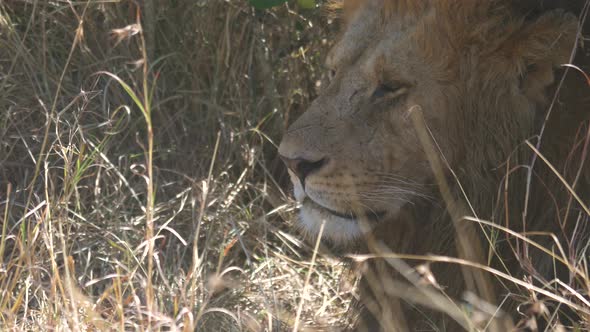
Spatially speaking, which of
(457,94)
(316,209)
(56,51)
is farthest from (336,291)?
(56,51)

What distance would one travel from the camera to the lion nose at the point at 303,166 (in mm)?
2627

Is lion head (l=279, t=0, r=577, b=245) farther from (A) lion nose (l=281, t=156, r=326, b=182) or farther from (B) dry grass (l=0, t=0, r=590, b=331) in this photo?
(B) dry grass (l=0, t=0, r=590, b=331)

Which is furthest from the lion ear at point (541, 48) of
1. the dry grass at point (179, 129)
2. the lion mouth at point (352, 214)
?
the dry grass at point (179, 129)

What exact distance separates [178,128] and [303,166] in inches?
63.1

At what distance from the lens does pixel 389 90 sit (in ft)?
8.85

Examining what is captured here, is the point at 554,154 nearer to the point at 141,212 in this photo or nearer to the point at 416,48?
the point at 416,48

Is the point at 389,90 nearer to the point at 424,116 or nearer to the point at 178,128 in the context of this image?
the point at 424,116

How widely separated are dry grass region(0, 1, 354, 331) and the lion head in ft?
2.81

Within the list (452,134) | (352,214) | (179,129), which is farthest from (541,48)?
(179,129)

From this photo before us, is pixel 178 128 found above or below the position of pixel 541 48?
below

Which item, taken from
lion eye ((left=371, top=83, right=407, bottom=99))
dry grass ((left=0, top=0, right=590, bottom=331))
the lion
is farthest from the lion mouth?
dry grass ((left=0, top=0, right=590, bottom=331))

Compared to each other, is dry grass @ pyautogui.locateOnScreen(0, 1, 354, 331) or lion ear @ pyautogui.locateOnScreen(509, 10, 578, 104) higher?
lion ear @ pyautogui.locateOnScreen(509, 10, 578, 104)

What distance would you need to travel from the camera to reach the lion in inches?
101

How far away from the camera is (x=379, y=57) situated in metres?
2.69
